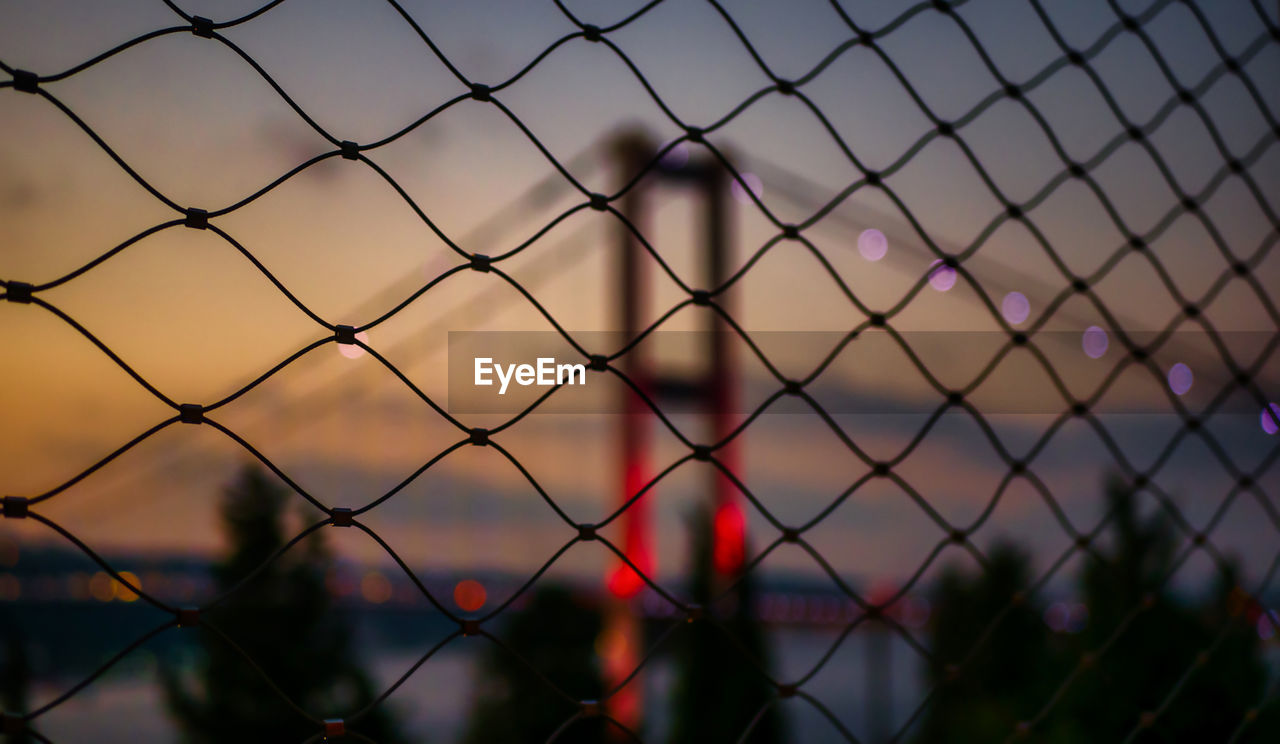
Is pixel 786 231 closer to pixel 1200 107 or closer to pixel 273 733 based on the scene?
pixel 1200 107

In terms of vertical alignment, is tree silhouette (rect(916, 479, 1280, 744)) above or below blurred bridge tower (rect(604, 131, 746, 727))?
below

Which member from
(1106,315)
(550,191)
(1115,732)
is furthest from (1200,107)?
(550,191)

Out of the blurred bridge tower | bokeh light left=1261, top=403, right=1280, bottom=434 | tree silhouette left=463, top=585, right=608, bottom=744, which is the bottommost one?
tree silhouette left=463, top=585, right=608, bottom=744

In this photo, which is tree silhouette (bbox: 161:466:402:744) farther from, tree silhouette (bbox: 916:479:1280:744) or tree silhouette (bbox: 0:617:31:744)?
tree silhouette (bbox: 916:479:1280:744)

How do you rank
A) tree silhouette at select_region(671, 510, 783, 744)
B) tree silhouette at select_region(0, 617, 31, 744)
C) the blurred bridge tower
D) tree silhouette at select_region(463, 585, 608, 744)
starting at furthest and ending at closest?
the blurred bridge tower < tree silhouette at select_region(463, 585, 608, 744) < tree silhouette at select_region(671, 510, 783, 744) < tree silhouette at select_region(0, 617, 31, 744)

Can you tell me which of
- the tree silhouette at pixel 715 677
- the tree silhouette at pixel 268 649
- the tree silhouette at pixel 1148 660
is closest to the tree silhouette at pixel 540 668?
the tree silhouette at pixel 715 677

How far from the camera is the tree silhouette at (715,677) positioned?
295 centimetres

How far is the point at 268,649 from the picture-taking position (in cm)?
266

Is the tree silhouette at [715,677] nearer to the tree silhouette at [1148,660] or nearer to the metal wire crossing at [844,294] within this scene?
the tree silhouette at [1148,660]

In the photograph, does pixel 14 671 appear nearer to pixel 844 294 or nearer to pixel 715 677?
pixel 715 677

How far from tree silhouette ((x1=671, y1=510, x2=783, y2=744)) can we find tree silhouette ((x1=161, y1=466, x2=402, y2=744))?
931mm

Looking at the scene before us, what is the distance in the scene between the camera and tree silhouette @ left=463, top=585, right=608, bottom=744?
3230 mm

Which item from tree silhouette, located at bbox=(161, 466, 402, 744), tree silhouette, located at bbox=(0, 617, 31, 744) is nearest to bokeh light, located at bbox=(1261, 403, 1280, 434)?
tree silhouette, located at bbox=(161, 466, 402, 744)

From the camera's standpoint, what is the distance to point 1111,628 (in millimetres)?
2338
